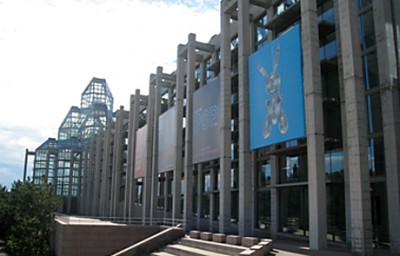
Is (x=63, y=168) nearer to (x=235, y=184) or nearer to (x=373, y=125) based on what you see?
(x=235, y=184)

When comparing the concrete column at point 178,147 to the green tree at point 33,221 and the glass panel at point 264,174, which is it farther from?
the green tree at point 33,221

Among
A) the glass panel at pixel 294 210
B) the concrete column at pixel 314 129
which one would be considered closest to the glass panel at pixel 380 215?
the concrete column at pixel 314 129

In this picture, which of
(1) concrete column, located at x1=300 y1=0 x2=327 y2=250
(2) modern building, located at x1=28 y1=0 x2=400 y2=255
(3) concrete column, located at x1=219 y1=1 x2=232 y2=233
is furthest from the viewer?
(3) concrete column, located at x1=219 y1=1 x2=232 y2=233

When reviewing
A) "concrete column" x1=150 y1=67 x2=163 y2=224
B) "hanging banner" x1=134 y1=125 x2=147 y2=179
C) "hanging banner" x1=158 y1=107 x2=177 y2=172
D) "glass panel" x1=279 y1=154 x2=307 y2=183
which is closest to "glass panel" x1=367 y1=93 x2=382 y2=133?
"glass panel" x1=279 y1=154 x2=307 y2=183

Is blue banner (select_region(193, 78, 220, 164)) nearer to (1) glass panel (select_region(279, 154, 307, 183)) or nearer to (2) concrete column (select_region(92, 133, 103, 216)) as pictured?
(1) glass panel (select_region(279, 154, 307, 183))

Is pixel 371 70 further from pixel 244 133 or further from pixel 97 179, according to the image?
pixel 97 179

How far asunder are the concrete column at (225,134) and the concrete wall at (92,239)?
609 cm

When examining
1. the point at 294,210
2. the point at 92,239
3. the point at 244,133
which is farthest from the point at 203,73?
the point at 92,239

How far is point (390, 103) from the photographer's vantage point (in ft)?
64.6

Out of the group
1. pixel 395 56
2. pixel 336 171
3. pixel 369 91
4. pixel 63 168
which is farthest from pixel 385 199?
pixel 63 168

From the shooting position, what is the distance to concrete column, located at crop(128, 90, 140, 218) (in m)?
49.8

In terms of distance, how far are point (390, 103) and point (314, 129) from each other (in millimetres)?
3739

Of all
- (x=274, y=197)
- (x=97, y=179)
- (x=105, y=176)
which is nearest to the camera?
(x=274, y=197)

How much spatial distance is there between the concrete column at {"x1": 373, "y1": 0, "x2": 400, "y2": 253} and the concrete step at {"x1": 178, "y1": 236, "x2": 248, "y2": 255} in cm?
690
